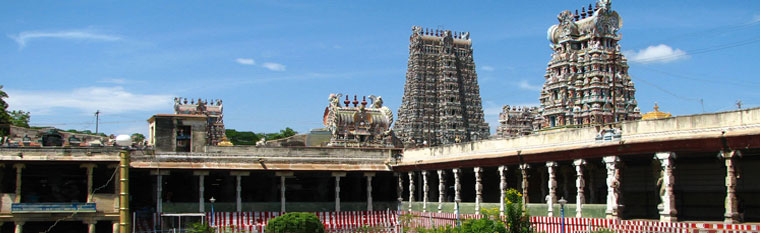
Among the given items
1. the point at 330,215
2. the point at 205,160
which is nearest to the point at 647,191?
the point at 330,215

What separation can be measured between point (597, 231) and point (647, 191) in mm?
6546

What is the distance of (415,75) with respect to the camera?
102188 millimetres

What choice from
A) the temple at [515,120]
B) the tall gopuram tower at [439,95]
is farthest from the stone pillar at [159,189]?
the temple at [515,120]

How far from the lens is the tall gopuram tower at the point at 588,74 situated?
7406cm

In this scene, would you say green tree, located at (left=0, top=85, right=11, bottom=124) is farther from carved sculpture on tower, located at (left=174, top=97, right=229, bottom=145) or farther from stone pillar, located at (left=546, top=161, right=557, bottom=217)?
stone pillar, located at (left=546, top=161, right=557, bottom=217)

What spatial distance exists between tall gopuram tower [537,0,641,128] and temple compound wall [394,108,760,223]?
116ft

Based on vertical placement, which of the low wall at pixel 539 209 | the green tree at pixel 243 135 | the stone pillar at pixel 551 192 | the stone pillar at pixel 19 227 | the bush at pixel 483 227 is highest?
the green tree at pixel 243 135

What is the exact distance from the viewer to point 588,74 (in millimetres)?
74812

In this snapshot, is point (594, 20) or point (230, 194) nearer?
point (230, 194)

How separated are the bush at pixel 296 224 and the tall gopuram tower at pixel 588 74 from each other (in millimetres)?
41911

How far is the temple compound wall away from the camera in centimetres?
2528

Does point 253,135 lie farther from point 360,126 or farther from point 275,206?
point 275,206

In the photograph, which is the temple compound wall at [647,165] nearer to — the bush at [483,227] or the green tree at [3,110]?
the bush at [483,227]

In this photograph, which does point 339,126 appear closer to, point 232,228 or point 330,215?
point 330,215
